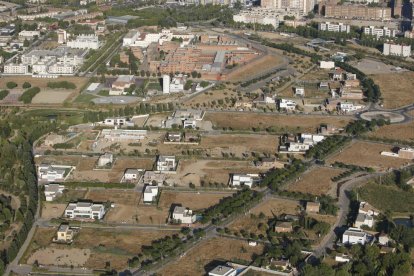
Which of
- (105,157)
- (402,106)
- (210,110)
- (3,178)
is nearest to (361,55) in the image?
(402,106)

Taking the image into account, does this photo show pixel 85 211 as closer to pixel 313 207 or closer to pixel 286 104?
pixel 313 207

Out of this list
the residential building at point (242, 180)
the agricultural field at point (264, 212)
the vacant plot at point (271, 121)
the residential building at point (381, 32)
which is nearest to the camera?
the agricultural field at point (264, 212)

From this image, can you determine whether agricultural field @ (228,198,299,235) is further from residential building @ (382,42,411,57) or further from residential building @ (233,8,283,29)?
residential building @ (233,8,283,29)

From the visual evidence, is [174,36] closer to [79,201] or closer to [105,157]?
[105,157]

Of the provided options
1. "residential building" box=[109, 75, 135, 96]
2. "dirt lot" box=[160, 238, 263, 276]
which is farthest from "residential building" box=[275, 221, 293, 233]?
"residential building" box=[109, 75, 135, 96]

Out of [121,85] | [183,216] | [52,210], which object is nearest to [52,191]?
[52,210]

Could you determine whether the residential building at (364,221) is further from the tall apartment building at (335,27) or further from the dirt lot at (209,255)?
the tall apartment building at (335,27)

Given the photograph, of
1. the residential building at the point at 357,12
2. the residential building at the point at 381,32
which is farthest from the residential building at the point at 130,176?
the residential building at the point at 357,12
